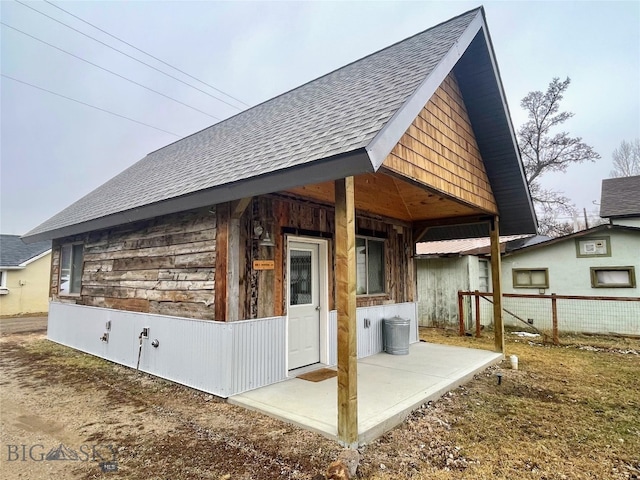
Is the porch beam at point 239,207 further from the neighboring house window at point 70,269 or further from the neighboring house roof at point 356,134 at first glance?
the neighboring house window at point 70,269

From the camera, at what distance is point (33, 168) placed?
25.4 metres

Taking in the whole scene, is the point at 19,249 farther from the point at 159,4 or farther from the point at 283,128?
the point at 283,128

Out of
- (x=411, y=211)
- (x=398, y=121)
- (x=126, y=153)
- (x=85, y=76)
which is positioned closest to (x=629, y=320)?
(x=411, y=211)

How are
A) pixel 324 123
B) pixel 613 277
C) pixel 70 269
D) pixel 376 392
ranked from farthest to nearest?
pixel 613 277, pixel 70 269, pixel 376 392, pixel 324 123

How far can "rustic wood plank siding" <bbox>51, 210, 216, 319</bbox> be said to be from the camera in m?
4.90

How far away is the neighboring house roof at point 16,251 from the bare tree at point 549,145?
2403 centimetres

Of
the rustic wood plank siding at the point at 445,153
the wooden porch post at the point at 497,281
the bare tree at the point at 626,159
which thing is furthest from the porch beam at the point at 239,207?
the bare tree at the point at 626,159

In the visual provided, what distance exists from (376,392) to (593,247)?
8.72 m

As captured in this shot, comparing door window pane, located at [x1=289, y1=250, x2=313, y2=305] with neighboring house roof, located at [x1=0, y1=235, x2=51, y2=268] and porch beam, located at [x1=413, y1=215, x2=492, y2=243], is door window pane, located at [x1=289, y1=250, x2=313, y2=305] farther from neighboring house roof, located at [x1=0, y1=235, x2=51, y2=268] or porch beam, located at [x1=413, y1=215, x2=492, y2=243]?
neighboring house roof, located at [x1=0, y1=235, x2=51, y2=268]

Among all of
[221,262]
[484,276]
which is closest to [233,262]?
[221,262]

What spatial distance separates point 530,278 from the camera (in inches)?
418

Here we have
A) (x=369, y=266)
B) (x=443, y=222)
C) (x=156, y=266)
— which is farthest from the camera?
(x=443, y=222)

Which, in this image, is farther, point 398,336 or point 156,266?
point 398,336

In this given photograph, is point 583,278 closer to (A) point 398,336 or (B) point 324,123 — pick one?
(A) point 398,336
